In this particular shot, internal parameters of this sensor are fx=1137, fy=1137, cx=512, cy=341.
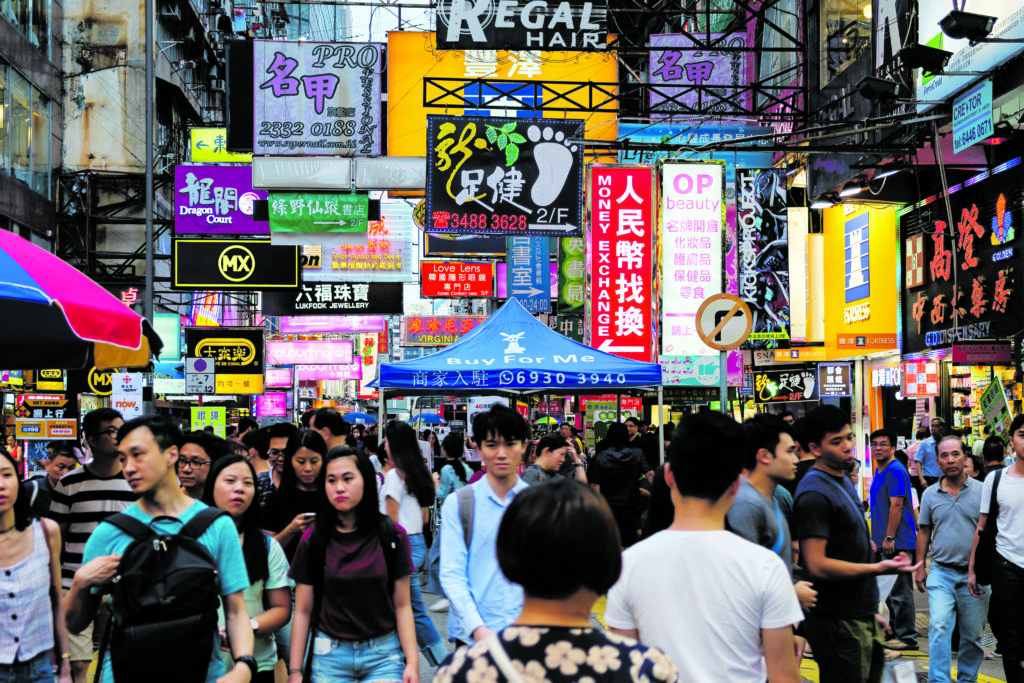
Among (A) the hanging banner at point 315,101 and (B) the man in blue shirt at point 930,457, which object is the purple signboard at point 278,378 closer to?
Result: (A) the hanging banner at point 315,101

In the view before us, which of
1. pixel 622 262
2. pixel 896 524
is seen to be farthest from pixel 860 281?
pixel 896 524

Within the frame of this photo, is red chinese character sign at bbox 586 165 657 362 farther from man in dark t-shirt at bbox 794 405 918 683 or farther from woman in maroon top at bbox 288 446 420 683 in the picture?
→ woman in maroon top at bbox 288 446 420 683

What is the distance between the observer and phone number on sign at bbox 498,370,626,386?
41.4 feet

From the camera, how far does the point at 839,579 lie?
199 inches

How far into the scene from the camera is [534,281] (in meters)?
21.9

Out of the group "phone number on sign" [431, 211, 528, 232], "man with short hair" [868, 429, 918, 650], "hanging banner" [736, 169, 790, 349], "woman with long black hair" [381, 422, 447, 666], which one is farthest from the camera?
"hanging banner" [736, 169, 790, 349]

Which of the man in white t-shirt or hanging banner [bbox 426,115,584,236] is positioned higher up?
hanging banner [bbox 426,115,584,236]

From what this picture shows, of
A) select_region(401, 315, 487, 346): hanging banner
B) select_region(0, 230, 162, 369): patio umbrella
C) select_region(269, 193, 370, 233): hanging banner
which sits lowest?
select_region(0, 230, 162, 369): patio umbrella

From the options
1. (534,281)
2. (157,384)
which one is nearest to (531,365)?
(534,281)

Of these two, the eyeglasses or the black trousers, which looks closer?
the eyeglasses

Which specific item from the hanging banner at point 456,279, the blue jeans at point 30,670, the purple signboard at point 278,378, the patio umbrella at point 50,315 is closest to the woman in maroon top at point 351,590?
the blue jeans at point 30,670

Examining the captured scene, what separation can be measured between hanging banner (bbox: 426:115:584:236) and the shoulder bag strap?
44.6ft

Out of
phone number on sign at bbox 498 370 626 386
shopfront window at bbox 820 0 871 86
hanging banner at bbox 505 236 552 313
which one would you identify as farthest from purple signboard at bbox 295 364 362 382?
phone number on sign at bbox 498 370 626 386

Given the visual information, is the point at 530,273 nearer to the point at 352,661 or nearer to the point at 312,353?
the point at 312,353
